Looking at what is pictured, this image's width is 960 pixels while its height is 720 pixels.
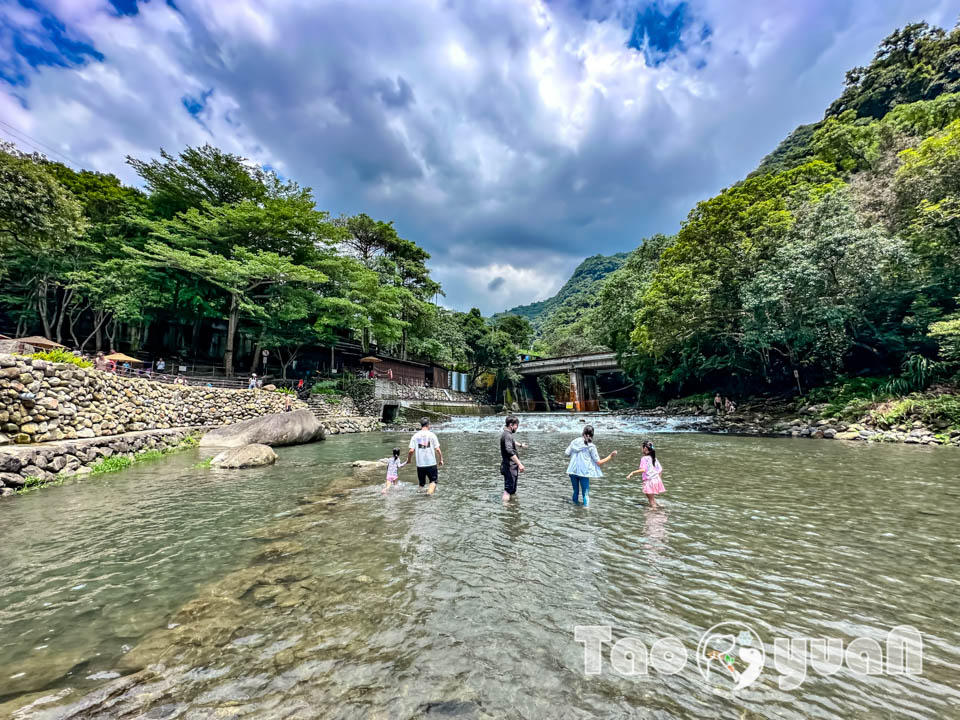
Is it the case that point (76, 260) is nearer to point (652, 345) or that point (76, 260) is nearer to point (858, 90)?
point (652, 345)

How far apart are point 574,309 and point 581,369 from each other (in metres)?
52.5

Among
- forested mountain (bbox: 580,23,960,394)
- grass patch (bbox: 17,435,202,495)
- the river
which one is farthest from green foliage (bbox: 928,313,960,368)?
grass patch (bbox: 17,435,202,495)

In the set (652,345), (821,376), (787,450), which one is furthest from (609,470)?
(821,376)

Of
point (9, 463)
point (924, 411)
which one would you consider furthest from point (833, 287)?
point (9, 463)

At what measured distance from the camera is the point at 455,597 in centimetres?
382

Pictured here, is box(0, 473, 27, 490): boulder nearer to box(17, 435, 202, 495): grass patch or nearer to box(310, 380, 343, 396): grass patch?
box(17, 435, 202, 495): grass patch

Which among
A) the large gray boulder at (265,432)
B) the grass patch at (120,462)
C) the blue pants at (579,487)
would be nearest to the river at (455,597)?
the blue pants at (579,487)

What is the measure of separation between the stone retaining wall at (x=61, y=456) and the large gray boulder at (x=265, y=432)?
1.99 m

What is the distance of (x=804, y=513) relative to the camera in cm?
635

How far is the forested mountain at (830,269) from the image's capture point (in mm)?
17094

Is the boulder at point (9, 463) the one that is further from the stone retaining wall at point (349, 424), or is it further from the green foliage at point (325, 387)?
the green foliage at point (325, 387)

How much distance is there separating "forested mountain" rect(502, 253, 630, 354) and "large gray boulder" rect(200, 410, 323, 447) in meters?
38.7

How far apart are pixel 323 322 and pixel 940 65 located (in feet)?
210

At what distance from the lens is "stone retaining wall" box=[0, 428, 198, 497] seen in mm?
8578
